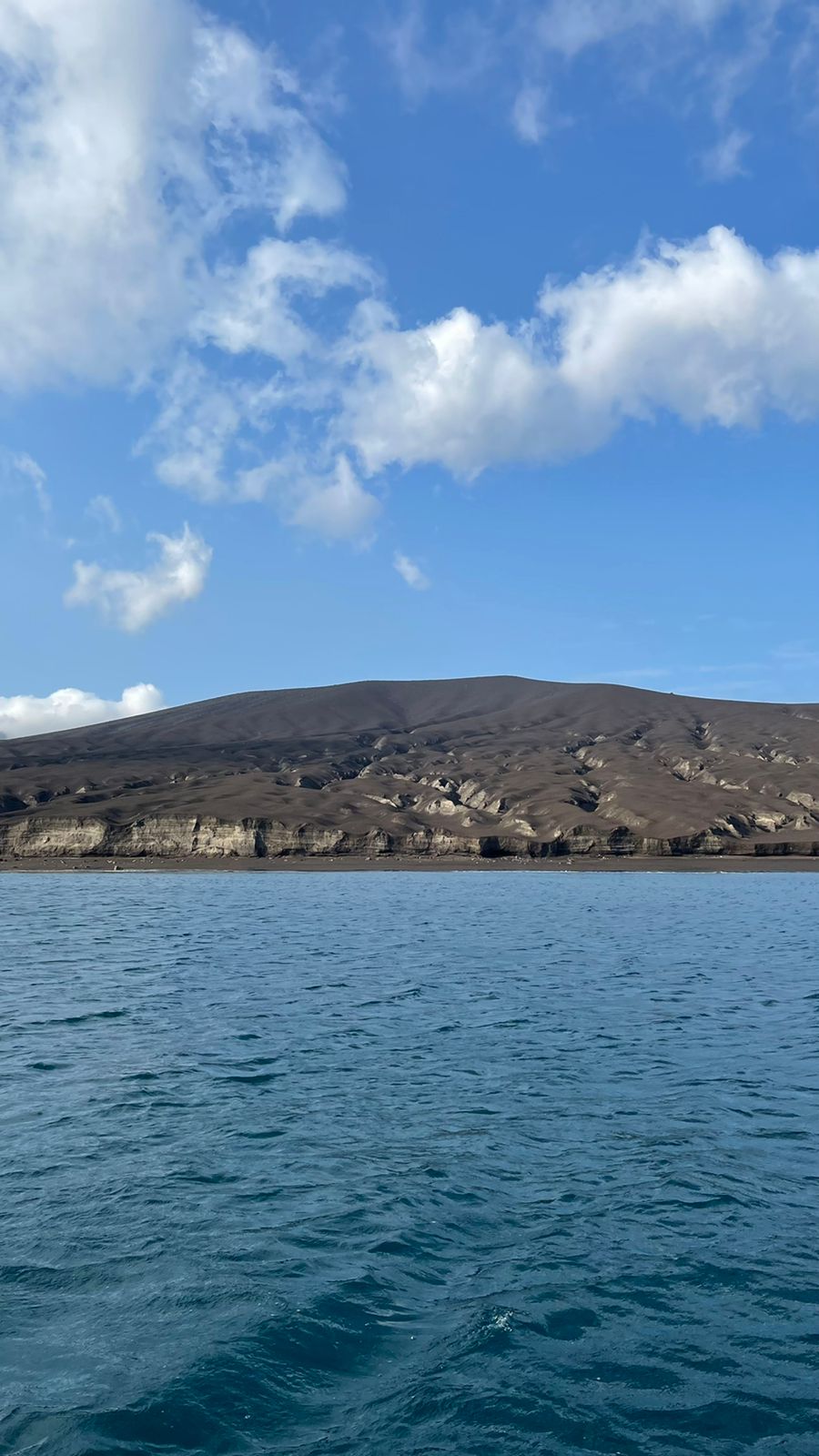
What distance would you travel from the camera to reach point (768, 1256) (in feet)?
41.4

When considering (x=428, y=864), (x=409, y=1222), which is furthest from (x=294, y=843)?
(x=409, y=1222)

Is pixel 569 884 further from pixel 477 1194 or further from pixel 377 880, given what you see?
pixel 477 1194

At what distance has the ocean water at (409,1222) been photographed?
9484 millimetres

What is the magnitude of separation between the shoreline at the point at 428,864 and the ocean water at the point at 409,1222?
83.4m

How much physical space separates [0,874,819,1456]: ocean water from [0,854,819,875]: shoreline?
83.4 metres

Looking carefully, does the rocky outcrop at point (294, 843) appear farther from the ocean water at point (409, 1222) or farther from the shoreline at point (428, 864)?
the ocean water at point (409, 1222)

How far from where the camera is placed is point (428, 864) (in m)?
118

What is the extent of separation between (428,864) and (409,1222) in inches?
4130

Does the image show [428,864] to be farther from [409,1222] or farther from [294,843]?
[409,1222]

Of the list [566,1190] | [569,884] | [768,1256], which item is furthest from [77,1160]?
[569,884]

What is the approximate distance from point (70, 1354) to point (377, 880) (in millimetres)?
87792

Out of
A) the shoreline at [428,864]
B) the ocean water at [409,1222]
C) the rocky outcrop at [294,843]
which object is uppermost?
the rocky outcrop at [294,843]

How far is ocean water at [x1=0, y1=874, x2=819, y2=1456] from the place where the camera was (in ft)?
31.1

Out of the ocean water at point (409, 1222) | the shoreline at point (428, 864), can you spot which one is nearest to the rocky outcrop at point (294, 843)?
the shoreline at point (428, 864)
